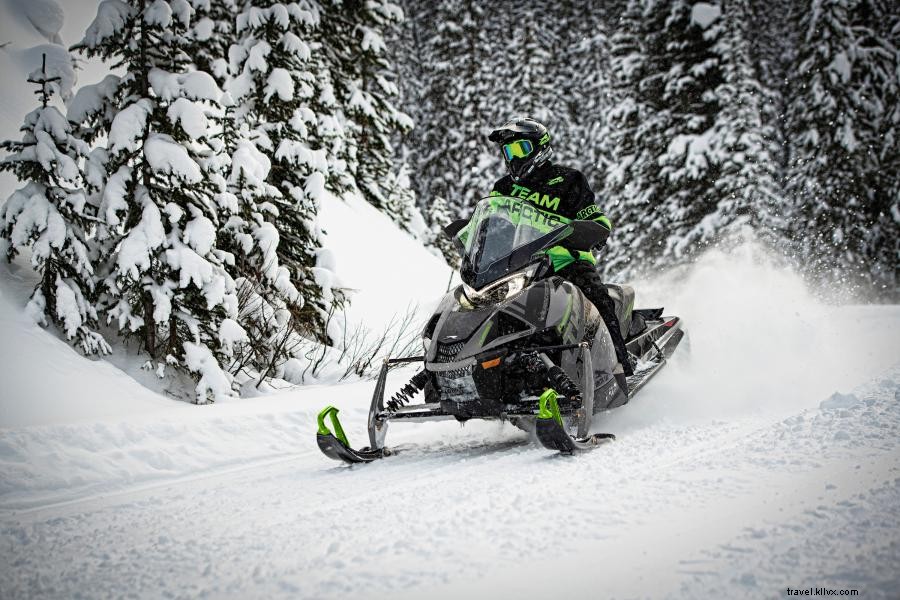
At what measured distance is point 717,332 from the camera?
7.15 metres

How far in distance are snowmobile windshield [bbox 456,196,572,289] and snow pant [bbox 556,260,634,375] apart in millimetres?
481

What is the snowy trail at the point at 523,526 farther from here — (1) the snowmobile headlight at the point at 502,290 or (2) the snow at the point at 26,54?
Result: (2) the snow at the point at 26,54

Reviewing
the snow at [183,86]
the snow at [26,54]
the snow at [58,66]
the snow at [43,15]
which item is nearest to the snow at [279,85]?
the snow at [26,54]

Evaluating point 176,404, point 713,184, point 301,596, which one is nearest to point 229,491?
point 301,596

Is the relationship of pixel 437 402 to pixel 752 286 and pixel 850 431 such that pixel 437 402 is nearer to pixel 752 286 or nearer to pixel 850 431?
pixel 850 431

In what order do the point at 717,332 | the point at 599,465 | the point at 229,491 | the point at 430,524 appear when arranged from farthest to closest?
the point at 717,332 < the point at 229,491 < the point at 599,465 < the point at 430,524

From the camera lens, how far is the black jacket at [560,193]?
4.85m

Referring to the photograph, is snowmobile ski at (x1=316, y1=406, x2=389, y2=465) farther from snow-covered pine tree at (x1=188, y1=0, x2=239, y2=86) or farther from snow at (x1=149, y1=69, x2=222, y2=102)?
snow-covered pine tree at (x1=188, y1=0, x2=239, y2=86)

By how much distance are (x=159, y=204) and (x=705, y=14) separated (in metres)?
18.3

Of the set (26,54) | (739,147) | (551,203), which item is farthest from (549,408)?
(739,147)

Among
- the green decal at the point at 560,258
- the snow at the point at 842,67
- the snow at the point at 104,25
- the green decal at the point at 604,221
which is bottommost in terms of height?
the green decal at the point at 560,258

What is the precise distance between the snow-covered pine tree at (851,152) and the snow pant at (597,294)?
61.3 feet

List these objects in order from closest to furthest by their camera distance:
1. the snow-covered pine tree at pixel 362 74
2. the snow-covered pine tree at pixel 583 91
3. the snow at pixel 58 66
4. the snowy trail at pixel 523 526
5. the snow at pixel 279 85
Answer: the snowy trail at pixel 523 526 → the snow at pixel 58 66 → the snow at pixel 279 85 → the snow-covered pine tree at pixel 362 74 → the snow-covered pine tree at pixel 583 91

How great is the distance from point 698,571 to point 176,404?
17.6 feet
